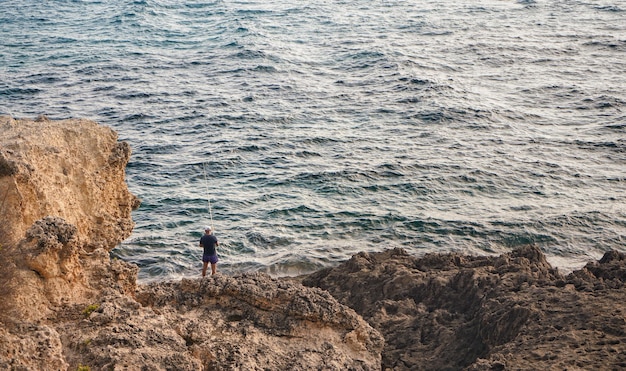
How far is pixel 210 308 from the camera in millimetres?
11117

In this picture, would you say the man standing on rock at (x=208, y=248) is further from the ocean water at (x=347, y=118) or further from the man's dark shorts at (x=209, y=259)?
the ocean water at (x=347, y=118)

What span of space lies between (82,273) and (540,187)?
580 inches

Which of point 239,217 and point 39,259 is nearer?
point 39,259

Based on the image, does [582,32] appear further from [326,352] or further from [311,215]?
[326,352]

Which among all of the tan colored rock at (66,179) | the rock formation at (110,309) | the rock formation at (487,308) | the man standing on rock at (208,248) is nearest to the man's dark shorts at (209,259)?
the man standing on rock at (208,248)

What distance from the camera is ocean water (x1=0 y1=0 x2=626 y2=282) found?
19547 mm

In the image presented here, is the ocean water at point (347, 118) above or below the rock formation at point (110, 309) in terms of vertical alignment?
below

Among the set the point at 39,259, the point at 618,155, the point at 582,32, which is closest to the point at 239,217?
the point at 39,259

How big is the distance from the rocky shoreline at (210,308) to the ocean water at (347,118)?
4.53 meters

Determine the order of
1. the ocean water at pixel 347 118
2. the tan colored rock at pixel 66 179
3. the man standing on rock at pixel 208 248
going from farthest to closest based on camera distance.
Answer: the ocean water at pixel 347 118
the man standing on rock at pixel 208 248
the tan colored rock at pixel 66 179

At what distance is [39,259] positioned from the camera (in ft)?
32.9

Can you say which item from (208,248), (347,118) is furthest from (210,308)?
(347,118)

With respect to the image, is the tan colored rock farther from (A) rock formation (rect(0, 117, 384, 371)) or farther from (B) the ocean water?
(B) the ocean water

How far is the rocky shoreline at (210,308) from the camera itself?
9625 mm
